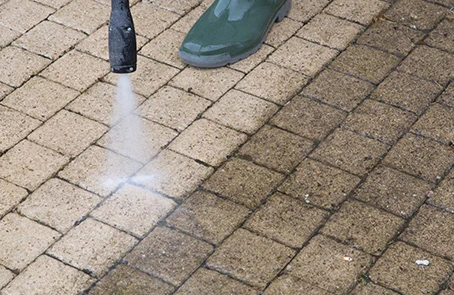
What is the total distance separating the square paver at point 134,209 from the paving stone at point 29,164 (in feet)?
1.27

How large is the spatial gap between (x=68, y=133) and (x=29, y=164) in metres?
0.31

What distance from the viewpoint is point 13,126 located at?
4.74 meters

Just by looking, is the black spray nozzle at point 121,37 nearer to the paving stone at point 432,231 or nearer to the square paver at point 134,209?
the square paver at point 134,209

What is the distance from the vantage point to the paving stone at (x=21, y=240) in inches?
157

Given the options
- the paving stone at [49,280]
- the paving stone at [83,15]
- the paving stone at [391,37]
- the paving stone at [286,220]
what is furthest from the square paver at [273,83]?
the paving stone at [49,280]

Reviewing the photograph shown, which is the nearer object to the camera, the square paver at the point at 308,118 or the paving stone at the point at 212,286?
the paving stone at the point at 212,286

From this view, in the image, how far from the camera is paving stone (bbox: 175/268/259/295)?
3.82m

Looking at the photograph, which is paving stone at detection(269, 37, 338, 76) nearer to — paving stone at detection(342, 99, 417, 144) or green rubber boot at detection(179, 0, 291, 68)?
green rubber boot at detection(179, 0, 291, 68)

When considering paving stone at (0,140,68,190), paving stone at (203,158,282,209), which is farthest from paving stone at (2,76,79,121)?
paving stone at (203,158,282,209)

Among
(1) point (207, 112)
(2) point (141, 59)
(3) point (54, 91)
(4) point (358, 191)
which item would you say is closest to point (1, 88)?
(3) point (54, 91)

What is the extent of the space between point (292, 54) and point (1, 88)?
5.75 feet

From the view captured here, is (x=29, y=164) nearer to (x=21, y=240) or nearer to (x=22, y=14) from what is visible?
(x=21, y=240)

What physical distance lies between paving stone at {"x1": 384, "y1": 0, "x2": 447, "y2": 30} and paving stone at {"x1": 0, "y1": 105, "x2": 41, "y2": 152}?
244 centimetres

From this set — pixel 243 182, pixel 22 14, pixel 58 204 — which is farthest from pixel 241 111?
pixel 22 14
